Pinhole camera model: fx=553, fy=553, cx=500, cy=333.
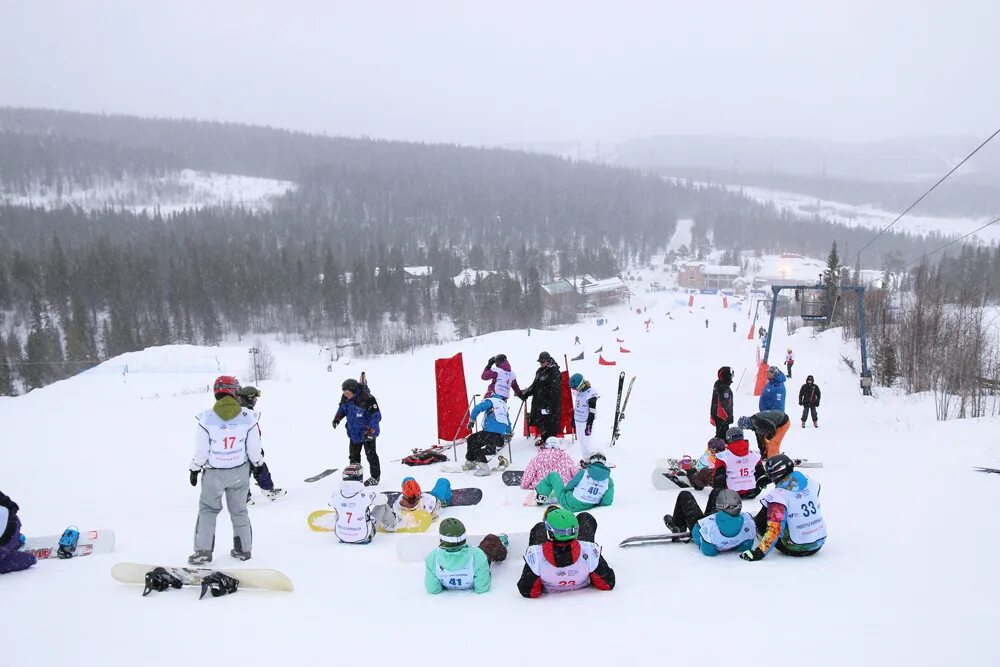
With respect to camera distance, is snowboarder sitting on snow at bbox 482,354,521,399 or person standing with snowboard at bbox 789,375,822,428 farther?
person standing with snowboard at bbox 789,375,822,428

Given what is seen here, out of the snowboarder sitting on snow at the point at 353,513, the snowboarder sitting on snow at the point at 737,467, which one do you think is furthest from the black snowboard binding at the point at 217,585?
the snowboarder sitting on snow at the point at 737,467

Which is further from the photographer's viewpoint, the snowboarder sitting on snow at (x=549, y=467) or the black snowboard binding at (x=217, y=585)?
the snowboarder sitting on snow at (x=549, y=467)

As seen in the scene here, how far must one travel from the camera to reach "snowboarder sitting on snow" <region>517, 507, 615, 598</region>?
4.25m

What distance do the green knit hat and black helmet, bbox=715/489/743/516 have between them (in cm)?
230

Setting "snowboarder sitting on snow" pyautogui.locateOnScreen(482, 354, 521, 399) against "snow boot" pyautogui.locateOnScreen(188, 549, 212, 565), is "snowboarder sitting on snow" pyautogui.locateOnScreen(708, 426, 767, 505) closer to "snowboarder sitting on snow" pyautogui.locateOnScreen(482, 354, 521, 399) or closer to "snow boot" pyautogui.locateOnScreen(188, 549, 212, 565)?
"snowboarder sitting on snow" pyautogui.locateOnScreen(482, 354, 521, 399)

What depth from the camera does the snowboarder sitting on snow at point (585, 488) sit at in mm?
6543

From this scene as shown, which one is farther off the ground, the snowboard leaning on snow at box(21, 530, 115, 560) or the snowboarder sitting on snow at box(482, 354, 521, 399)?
the snowboarder sitting on snow at box(482, 354, 521, 399)

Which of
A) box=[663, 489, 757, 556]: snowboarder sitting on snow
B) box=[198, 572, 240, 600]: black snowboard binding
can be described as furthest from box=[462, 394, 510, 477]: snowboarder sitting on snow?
box=[198, 572, 240, 600]: black snowboard binding

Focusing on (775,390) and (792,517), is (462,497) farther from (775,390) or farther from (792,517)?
(775,390)

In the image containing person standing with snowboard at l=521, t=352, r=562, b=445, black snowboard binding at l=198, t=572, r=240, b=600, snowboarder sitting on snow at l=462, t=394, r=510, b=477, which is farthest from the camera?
person standing with snowboard at l=521, t=352, r=562, b=445

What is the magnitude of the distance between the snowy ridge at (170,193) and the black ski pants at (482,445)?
4963 inches

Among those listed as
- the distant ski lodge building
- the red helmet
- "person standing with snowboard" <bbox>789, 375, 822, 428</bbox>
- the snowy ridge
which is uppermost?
the snowy ridge

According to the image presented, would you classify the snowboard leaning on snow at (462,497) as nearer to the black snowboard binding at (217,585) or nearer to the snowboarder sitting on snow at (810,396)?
the black snowboard binding at (217,585)

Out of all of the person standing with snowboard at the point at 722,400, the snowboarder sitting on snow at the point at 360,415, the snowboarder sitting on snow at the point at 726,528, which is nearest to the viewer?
the snowboarder sitting on snow at the point at 726,528
